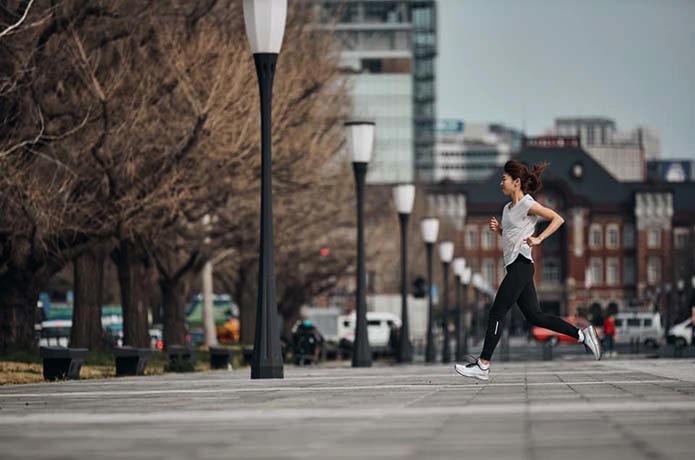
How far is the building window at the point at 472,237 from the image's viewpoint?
188 metres

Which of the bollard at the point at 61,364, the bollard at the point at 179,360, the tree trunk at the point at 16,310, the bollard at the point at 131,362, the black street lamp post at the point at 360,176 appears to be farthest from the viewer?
the tree trunk at the point at 16,310

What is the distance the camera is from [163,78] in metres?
33.8

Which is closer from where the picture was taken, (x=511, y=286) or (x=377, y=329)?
(x=511, y=286)

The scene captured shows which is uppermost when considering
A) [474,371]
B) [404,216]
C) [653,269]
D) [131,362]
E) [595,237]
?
[595,237]

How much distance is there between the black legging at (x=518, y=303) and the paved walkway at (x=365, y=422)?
0.58m

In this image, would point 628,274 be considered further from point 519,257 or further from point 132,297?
point 519,257

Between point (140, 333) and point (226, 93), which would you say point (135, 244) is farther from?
point (226, 93)

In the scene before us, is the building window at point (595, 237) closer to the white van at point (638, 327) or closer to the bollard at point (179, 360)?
the white van at point (638, 327)

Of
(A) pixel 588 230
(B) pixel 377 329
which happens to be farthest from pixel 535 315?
A: (A) pixel 588 230

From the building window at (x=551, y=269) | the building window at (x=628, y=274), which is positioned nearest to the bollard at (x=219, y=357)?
the building window at (x=551, y=269)

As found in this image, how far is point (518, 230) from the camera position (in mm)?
15664

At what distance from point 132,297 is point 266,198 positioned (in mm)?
21014

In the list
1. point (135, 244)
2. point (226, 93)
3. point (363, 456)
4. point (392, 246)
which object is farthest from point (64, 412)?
point (392, 246)

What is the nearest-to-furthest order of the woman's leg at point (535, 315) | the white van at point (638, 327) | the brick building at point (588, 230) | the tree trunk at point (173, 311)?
the woman's leg at point (535, 315) → the tree trunk at point (173, 311) → the white van at point (638, 327) → the brick building at point (588, 230)
